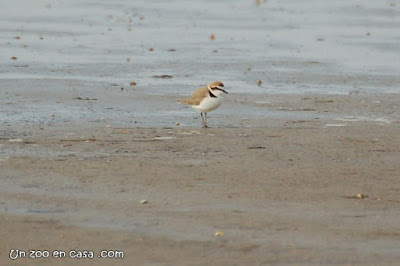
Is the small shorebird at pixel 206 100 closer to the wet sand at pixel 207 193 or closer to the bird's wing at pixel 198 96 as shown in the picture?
the bird's wing at pixel 198 96

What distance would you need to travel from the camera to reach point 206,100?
14.0m

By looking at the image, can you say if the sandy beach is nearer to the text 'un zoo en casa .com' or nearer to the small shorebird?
the text 'un zoo en casa .com'

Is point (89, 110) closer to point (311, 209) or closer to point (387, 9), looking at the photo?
point (311, 209)

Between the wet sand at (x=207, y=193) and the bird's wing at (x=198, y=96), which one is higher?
the bird's wing at (x=198, y=96)

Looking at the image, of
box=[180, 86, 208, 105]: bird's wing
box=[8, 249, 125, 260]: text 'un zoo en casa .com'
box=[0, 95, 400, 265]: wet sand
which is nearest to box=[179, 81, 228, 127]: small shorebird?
box=[180, 86, 208, 105]: bird's wing

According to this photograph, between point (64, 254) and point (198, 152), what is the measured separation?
13.1 feet

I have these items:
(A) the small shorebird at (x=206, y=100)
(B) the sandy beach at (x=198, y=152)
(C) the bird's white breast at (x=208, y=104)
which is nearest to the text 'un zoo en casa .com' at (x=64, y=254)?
(B) the sandy beach at (x=198, y=152)

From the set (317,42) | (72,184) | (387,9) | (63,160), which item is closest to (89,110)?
(63,160)

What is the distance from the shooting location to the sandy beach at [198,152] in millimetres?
8109

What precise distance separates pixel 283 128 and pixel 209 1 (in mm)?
23441

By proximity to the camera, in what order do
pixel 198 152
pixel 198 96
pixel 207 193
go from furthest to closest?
pixel 198 96 → pixel 198 152 → pixel 207 193

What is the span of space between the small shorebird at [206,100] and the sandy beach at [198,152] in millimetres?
233

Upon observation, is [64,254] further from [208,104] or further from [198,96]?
[198,96]

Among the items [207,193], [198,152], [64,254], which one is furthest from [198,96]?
[64,254]
